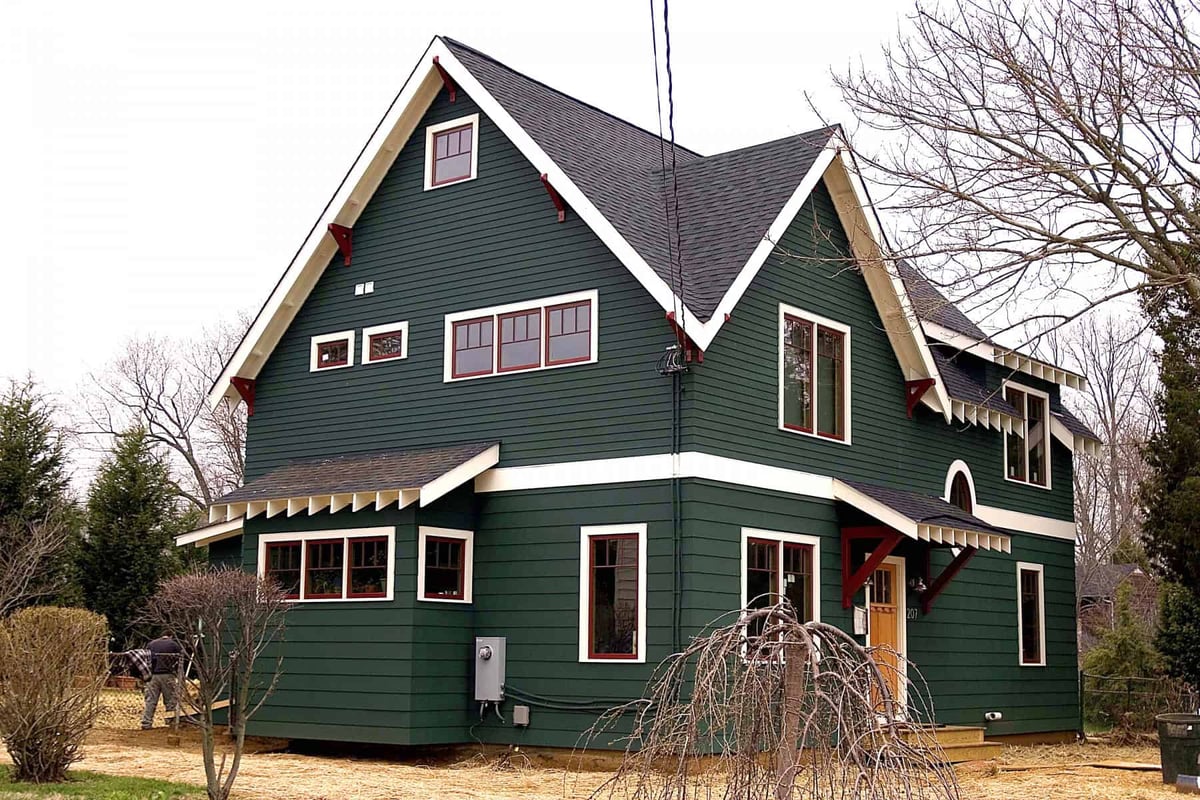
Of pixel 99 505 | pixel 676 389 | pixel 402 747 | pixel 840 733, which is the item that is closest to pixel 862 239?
pixel 676 389

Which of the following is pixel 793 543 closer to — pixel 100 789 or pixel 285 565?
pixel 285 565

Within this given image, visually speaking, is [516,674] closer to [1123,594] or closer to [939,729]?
[939,729]

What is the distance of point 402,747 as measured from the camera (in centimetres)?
1769

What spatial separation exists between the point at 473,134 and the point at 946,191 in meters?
7.24

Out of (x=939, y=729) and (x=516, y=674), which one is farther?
(x=939, y=729)

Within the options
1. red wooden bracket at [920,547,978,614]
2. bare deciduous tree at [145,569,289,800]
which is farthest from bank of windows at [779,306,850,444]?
bare deciduous tree at [145,569,289,800]

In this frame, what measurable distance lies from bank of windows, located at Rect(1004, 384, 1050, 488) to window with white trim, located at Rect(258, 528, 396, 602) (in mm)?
11020

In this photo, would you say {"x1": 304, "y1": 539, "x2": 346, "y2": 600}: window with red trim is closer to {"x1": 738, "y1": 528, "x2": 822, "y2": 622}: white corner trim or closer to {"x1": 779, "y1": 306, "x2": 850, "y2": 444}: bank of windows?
{"x1": 738, "y1": 528, "x2": 822, "y2": 622}: white corner trim

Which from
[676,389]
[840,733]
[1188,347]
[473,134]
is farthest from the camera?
[1188,347]

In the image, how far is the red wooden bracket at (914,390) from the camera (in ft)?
65.8

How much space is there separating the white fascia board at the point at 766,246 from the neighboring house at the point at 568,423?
0.05 meters

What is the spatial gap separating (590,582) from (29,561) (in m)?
13.5

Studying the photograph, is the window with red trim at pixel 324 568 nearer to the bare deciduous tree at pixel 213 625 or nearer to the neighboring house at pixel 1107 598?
the bare deciduous tree at pixel 213 625

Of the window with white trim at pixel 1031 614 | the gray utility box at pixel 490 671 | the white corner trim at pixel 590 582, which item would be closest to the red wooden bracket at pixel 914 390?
the window with white trim at pixel 1031 614
